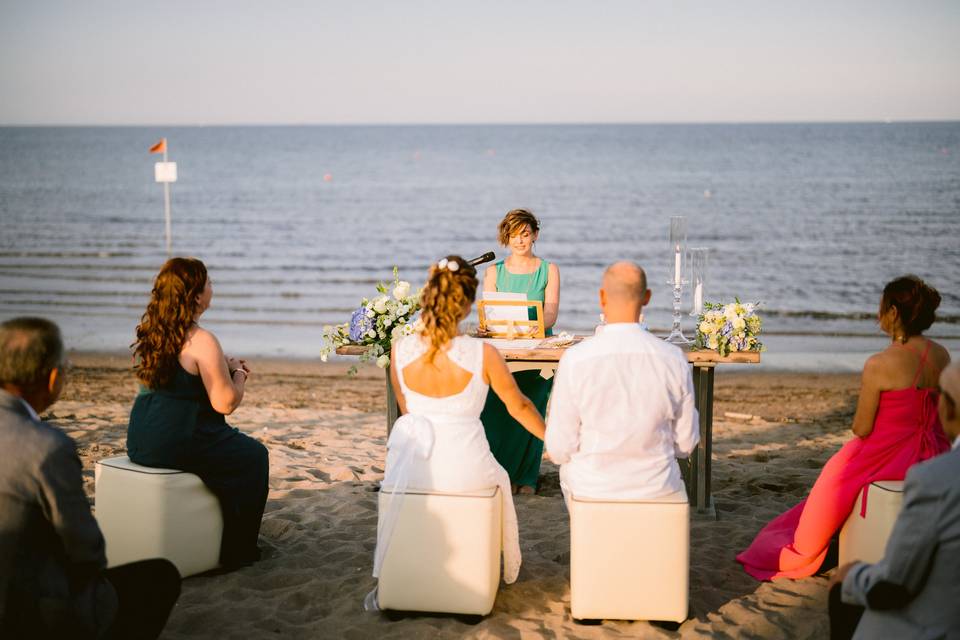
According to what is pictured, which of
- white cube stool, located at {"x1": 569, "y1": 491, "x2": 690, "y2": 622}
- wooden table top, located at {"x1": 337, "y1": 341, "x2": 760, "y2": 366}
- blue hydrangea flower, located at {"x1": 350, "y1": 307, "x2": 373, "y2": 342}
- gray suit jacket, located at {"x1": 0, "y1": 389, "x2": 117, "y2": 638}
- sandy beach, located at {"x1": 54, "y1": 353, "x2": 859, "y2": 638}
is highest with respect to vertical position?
blue hydrangea flower, located at {"x1": 350, "y1": 307, "x2": 373, "y2": 342}

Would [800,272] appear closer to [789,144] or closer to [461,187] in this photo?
[461,187]

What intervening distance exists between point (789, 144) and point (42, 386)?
8567 centimetres

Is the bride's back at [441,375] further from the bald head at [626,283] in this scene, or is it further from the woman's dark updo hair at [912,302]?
the woman's dark updo hair at [912,302]

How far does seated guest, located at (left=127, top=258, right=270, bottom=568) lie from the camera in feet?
15.1

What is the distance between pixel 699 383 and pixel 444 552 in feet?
7.84

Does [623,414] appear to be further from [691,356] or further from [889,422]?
[691,356]

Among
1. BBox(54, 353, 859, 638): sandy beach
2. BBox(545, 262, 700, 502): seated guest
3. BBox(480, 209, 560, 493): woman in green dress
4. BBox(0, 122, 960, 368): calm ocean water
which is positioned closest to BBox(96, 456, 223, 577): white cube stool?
BBox(54, 353, 859, 638): sandy beach

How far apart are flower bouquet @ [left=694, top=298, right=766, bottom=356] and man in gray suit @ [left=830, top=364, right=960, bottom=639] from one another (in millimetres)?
2835

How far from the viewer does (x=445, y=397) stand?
14.2 feet

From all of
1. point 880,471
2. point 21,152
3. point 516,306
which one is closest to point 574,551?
point 880,471

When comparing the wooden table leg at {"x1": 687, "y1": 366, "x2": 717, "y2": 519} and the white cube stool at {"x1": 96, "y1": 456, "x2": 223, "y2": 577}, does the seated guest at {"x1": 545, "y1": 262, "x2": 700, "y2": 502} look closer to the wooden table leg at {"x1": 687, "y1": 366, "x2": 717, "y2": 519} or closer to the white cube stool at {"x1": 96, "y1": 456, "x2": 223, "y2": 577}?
the wooden table leg at {"x1": 687, "y1": 366, "x2": 717, "y2": 519}

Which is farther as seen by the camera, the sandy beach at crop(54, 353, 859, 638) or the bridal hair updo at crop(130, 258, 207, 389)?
the bridal hair updo at crop(130, 258, 207, 389)

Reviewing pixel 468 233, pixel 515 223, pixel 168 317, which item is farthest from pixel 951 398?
pixel 468 233

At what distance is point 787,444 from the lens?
26.1ft
